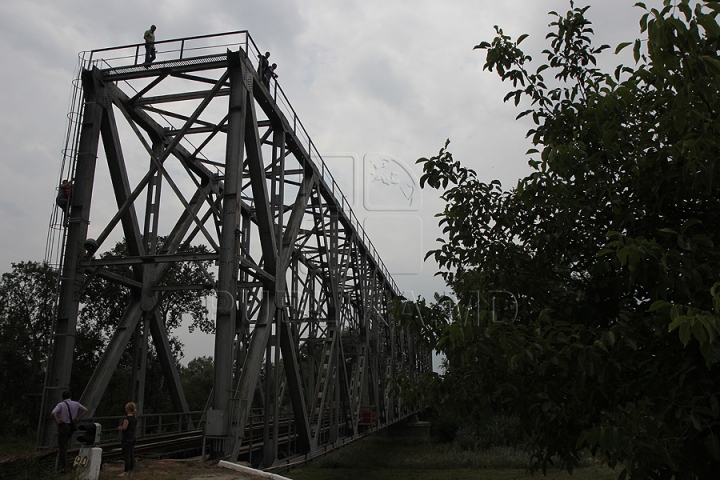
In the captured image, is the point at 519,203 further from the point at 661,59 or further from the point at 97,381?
the point at 97,381

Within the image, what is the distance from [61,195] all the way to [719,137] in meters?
13.6

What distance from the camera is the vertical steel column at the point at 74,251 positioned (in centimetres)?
1259

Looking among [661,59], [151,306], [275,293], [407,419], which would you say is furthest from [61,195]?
[407,419]

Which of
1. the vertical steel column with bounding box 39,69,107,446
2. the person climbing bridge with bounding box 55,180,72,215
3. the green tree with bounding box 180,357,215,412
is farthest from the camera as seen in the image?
the green tree with bounding box 180,357,215,412

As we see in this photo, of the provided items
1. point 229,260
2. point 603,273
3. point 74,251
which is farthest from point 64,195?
point 603,273

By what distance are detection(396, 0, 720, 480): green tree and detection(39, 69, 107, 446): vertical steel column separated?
929 cm

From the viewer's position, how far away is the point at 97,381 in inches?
510

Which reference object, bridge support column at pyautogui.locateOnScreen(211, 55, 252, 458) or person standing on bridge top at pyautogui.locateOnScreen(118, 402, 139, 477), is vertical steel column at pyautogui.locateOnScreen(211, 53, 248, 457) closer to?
bridge support column at pyautogui.locateOnScreen(211, 55, 252, 458)

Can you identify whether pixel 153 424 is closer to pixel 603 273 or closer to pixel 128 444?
pixel 128 444

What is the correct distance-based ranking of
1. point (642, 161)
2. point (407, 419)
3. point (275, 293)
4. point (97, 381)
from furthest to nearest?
Answer: point (407, 419)
point (275, 293)
point (97, 381)
point (642, 161)

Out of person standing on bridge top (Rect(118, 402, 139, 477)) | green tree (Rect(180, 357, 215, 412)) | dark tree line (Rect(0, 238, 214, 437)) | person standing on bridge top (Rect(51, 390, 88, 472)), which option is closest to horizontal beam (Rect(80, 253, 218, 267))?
person standing on bridge top (Rect(51, 390, 88, 472))

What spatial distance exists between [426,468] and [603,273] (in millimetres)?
29642

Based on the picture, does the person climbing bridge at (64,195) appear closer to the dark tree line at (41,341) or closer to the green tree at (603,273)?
the green tree at (603,273)

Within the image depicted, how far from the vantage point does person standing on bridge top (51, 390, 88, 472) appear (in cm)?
985
